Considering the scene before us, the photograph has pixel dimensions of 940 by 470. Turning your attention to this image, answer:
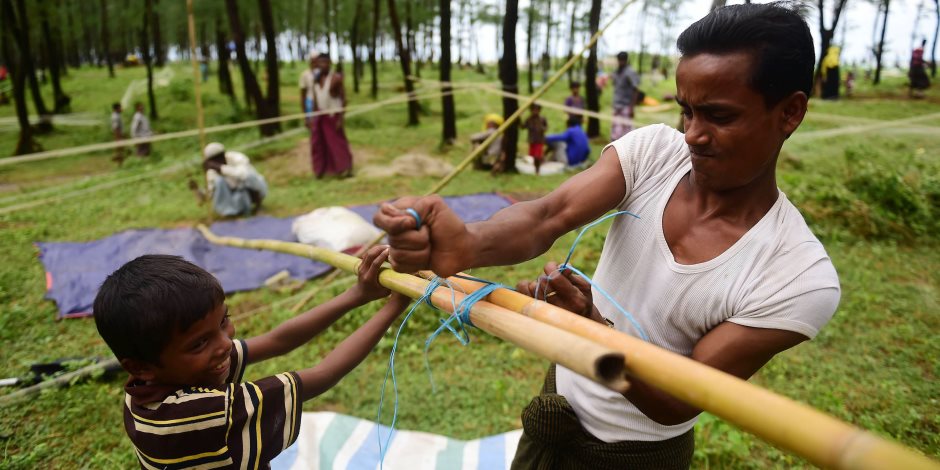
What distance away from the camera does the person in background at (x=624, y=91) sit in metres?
9.84

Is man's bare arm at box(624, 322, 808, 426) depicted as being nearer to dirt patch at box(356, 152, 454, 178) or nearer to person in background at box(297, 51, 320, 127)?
dirt patch at box(356, 152, 454, 178)

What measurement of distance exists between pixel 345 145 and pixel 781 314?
27.8 ft

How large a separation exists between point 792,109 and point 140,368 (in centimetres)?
163

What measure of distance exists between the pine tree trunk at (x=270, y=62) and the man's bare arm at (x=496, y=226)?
34.7 ft

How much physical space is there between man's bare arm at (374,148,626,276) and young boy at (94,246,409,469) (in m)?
0.57

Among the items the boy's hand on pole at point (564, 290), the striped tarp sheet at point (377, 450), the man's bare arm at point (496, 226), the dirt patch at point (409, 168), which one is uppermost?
the man's bare arm at point (496, 226)

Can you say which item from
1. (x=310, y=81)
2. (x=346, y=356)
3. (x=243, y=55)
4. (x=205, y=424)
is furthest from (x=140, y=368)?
(x=243, y=55)

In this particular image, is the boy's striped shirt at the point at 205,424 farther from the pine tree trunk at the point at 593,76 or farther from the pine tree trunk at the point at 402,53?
the pine tree trunk at the point at 402,53

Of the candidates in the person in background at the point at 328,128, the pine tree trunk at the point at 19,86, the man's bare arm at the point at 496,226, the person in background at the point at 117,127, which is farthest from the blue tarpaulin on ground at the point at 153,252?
the pine tree trunk at the point at 19,86

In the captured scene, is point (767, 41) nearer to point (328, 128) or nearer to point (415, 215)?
point (415, 215)

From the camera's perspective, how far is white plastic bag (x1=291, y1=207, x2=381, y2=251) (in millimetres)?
5279

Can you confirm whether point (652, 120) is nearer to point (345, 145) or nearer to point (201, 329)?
point (345, 145)

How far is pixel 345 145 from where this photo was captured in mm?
8930

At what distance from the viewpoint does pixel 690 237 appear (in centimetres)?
125
